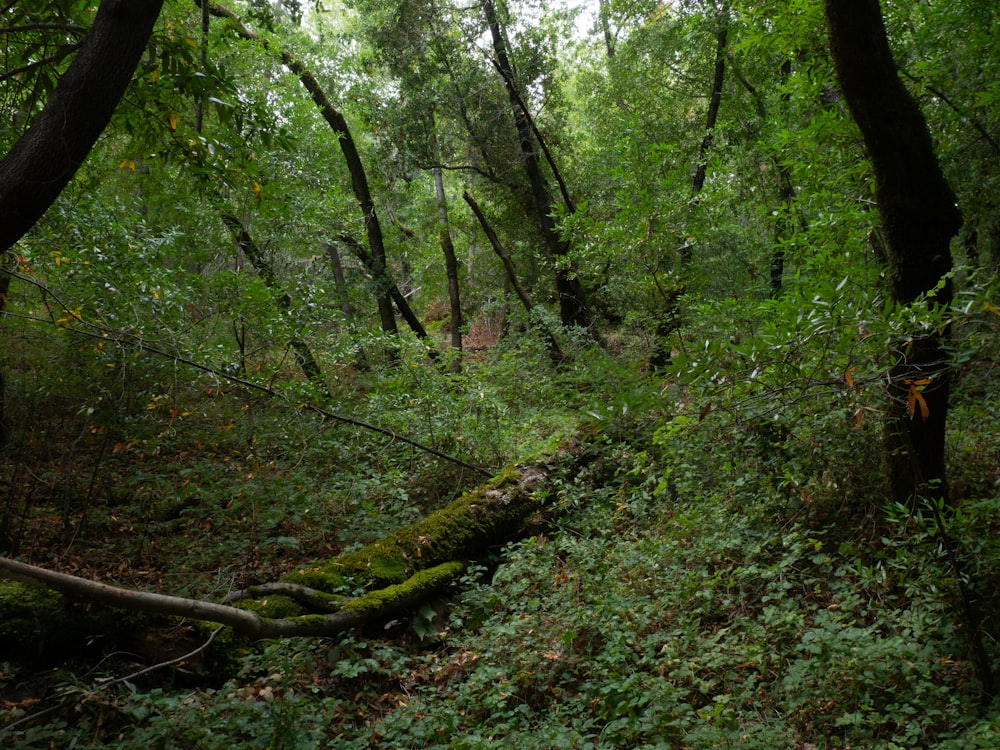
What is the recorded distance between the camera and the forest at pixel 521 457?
3.33m

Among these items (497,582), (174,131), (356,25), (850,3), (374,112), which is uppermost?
(356,25)

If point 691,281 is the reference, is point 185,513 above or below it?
below

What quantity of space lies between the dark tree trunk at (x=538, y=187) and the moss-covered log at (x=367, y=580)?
22.4 ft

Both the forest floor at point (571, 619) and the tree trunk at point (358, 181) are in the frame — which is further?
the tree trunk at point (358, 181)

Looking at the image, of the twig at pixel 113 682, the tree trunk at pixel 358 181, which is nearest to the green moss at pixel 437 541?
the twig at pixel 113 682

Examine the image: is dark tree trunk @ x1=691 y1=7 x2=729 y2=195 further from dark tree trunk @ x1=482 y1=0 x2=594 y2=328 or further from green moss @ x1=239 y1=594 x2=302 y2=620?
green moss @ x1=239 y1=594 x2=302 y2=620

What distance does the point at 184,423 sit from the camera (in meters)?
8.91

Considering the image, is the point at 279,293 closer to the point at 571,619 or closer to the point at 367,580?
the point at 367,580

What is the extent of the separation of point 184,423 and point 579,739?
7.76 meters

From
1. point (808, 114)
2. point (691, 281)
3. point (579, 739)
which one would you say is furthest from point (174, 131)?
point (691, 281)

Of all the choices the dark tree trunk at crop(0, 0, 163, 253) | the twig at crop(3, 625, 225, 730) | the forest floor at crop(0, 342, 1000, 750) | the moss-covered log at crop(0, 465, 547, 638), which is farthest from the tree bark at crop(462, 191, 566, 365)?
the dark tree trunk at crop(0, 0, 163, 253)

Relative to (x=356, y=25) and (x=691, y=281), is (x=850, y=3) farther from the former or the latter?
(x=356, y=25)

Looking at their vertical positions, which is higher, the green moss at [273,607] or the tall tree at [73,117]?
the tall tree at [73,117]

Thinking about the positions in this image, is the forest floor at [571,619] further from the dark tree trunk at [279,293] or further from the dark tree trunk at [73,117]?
the dark tree trunk at [73,117]
